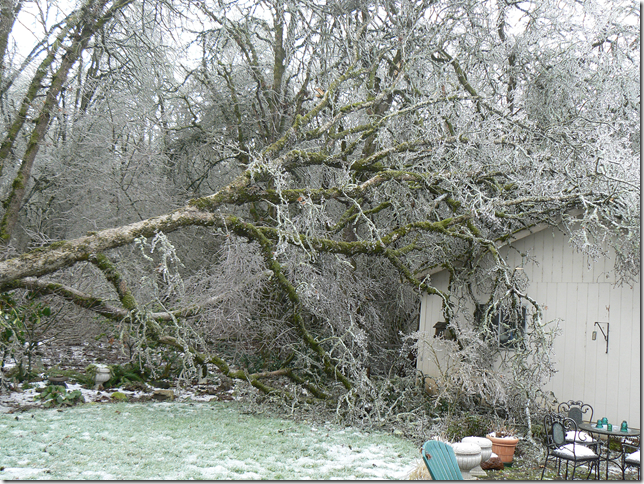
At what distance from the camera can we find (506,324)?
7.30 meters

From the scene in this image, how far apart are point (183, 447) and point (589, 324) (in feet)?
17.1

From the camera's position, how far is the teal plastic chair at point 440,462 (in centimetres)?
343

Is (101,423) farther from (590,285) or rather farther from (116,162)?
(590,285)

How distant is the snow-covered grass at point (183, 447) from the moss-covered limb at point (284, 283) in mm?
782

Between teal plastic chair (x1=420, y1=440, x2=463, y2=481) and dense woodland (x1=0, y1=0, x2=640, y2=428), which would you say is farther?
dense woodland (x1=0, y1=0, x2=640, y2=428)

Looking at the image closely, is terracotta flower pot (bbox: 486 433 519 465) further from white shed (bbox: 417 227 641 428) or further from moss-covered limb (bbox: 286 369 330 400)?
moss-covered limb (bbox: 286 369 330 400)

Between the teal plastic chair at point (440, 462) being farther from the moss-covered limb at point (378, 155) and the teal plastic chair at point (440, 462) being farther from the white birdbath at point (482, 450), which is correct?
the moss-covered limb at point (378, 155)

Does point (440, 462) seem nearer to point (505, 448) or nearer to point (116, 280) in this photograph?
point (505, 448)

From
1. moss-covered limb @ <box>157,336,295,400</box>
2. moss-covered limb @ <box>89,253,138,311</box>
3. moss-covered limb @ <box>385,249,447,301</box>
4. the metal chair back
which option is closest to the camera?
moss-covered limb @ <box>89,253,138,311</box>

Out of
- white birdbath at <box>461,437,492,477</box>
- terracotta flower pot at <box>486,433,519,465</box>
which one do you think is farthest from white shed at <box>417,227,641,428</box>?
white birdbath at <box>461,437,492,477</box>

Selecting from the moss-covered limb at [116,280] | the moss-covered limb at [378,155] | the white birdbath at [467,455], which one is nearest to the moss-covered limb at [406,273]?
the moss-covered limb at [378,155]

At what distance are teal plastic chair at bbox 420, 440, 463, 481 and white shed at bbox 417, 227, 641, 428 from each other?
400cm

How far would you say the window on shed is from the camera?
23.0ft

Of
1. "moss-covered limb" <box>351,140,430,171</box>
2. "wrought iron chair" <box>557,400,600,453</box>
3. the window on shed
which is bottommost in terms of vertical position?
"wrought iron chair" <box>557,400,600,453</box>
